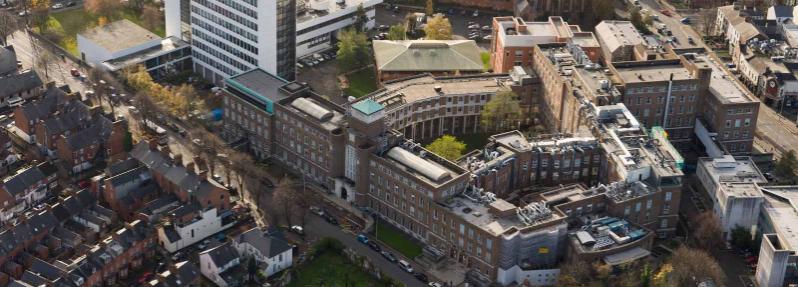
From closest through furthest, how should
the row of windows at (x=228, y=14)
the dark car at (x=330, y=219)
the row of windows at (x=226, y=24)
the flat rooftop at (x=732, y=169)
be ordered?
the dark car at (x=330, y=219)
the flat rooftop at (x=732, y=169)
the row of windows at (x=228, y=14)
the row of windows at (x=226, y=24)

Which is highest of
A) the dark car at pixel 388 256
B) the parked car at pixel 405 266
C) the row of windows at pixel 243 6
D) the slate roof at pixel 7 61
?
the row of windows at pixel 243 6

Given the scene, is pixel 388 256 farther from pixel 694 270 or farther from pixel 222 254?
pixel 694 270

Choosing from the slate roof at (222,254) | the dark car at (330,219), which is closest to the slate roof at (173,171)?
the slate roof at (222,254)

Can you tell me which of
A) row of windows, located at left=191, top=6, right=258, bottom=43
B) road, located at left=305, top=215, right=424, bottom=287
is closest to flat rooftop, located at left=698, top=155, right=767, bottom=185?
road, located at left=305, top=215, right=424, bottom=287

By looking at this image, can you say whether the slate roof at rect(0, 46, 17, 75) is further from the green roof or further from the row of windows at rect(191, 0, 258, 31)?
the green roof

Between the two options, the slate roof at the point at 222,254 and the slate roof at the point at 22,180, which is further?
the slate roof at the point at 22,180

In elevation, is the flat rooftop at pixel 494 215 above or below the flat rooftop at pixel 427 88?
below

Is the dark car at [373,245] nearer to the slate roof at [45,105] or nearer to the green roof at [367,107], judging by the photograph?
the green roof at [367,107]

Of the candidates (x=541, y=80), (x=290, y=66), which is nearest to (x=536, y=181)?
(x=541, y=80)

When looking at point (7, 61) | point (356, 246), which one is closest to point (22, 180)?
point (7, 61)

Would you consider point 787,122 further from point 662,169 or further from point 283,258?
point 283,258
